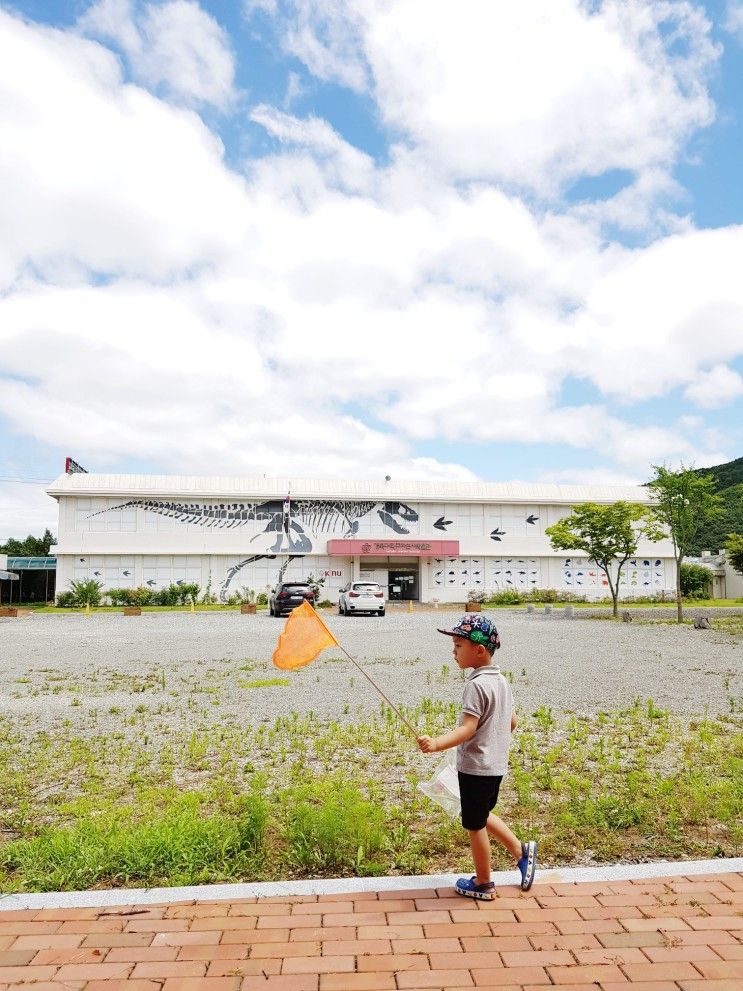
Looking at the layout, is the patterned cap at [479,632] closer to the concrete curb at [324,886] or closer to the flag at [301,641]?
the flag at [301,641]

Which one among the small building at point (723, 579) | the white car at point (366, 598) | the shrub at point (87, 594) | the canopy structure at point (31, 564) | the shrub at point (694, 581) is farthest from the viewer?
the small building at point (723, 579)

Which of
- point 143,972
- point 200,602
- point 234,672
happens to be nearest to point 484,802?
point 143,972

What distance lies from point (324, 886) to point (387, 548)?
4258cm

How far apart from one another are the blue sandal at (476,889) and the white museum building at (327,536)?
140 feet

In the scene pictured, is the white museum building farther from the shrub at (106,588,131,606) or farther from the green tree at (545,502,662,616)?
the green tree at (545,502,662,616)

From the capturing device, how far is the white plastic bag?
4.05m

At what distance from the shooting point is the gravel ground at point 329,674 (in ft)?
29.6

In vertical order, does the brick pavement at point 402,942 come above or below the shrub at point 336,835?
below

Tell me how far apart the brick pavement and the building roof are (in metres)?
44.0

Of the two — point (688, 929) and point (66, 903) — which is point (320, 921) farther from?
point (688, 929)

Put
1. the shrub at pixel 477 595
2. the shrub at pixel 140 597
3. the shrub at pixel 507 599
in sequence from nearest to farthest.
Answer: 1. the shrub at pixel 140 597
2. the shrub at pixel 507 599
3. the shrub at pixel 477 595

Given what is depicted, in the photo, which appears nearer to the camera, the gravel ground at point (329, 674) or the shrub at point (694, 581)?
the gravel ground at point (329, 674)

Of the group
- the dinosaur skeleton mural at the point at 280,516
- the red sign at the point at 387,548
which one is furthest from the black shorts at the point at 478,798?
the dinosaur skeleton mural at the point at 280,516

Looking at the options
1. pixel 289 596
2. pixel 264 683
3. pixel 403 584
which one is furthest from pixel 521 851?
pixel 403 584
